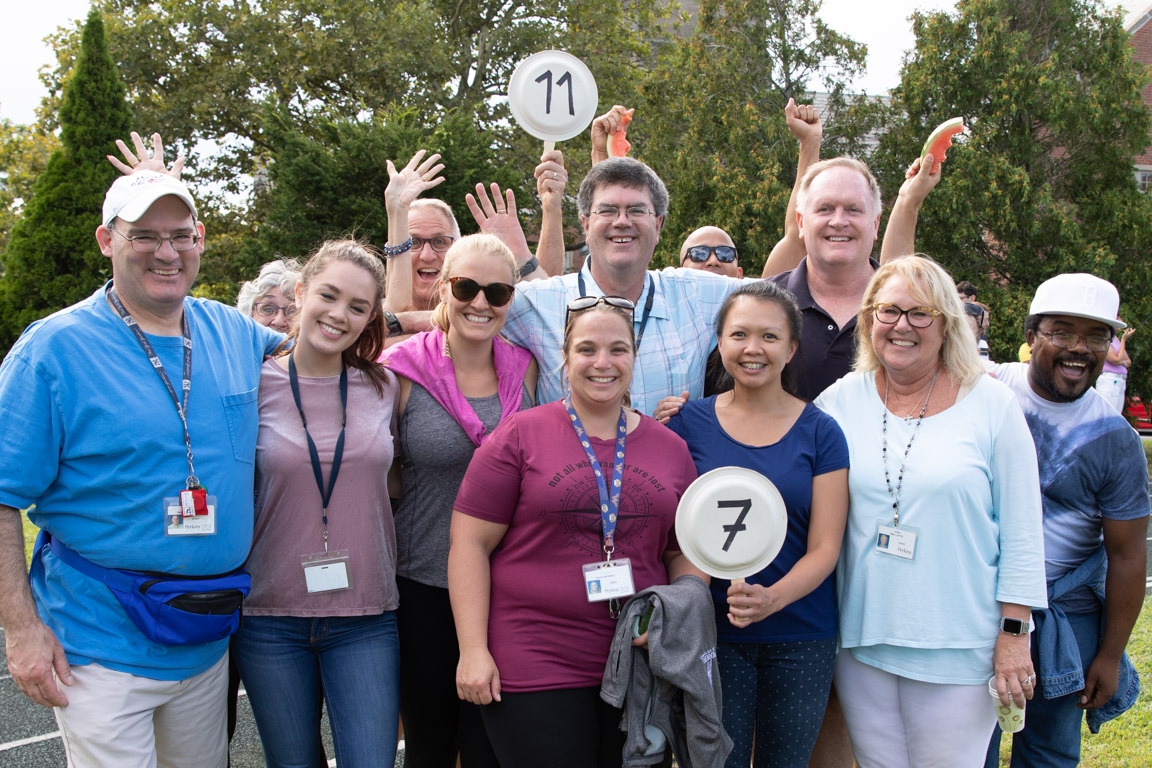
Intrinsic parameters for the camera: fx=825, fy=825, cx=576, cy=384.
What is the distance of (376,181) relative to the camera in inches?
680

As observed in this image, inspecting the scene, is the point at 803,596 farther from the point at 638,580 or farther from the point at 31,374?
the point at 31,374

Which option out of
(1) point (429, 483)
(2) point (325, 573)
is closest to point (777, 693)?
(1) point (429, 483)

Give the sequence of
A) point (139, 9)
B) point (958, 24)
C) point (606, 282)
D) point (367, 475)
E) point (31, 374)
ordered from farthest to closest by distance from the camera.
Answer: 1. point (139, 9)
2. point (958, 24)
3. point (606, 282)
4. point (367, 475)
5. point (31, 374)

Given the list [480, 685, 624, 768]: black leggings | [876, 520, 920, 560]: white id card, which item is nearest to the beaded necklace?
[876, 520, 920, 560]: white id card

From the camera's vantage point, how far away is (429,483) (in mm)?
3102

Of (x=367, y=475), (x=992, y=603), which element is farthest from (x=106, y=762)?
(x=992, y=603)

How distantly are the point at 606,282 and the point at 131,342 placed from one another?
185 centimetres

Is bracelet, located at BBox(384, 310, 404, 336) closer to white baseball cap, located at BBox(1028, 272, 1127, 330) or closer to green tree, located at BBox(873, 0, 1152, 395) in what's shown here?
white baseball cap, located at BBox(1028, 272, 1127, 330)

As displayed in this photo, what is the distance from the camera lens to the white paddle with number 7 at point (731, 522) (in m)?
2.59

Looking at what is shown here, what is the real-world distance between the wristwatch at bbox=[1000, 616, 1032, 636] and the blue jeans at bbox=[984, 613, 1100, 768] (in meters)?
0.51

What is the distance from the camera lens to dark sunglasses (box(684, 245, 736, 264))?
5551 mm

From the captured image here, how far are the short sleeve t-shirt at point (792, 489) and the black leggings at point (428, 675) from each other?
3.37 ft

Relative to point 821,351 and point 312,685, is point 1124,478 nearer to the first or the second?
point 821,351

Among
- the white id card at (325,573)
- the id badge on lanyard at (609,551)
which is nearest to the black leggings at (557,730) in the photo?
the id badge on lanyard at (609,551)
